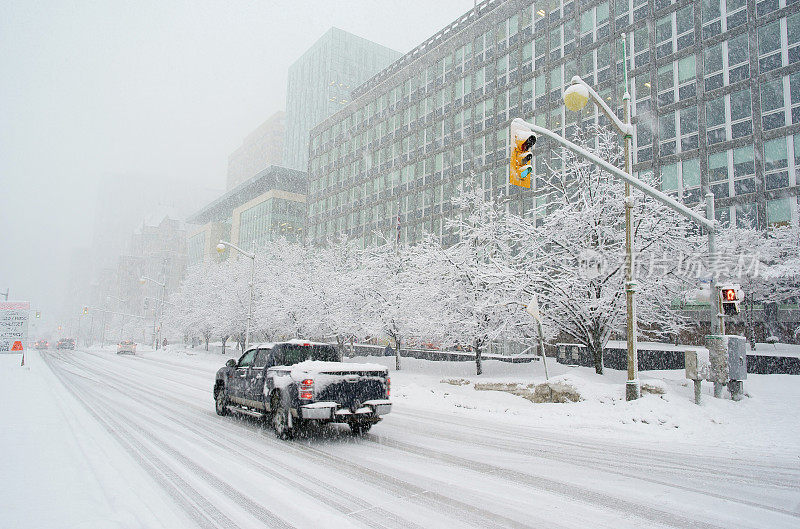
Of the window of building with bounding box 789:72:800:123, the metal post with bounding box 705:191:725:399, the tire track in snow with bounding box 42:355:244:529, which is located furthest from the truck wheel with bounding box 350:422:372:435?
the window of building with bounding box 789:72:800:123

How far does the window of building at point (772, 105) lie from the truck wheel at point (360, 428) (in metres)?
32.7

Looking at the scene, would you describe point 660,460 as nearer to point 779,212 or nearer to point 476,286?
point 476,286

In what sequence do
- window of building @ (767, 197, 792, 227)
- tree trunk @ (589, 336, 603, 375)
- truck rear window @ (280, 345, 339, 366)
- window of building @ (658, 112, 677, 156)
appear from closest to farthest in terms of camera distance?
truck rear window @ (280, 345, 339, 366) < tree trunk @ (589, 336, 603, 375) < window of building @ (767, 197, 792, 227) < window of building @ (658, 112, 677, 156)

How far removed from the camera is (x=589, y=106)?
123 feet

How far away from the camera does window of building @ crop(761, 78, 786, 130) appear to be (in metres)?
29.9

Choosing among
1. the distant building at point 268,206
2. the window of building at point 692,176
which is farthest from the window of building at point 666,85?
the distant building at point 268,206

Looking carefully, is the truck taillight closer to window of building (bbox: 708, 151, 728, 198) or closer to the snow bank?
the snow bank

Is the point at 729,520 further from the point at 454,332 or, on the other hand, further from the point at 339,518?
the point at 454,332

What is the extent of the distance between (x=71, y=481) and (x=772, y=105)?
124ft

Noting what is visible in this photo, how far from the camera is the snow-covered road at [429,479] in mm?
4859

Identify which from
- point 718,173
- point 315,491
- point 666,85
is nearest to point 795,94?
point 718,173

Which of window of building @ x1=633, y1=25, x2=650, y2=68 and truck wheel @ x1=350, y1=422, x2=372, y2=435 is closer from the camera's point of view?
truck wheel @ x1=350, y1=422, x2=372, y2=435

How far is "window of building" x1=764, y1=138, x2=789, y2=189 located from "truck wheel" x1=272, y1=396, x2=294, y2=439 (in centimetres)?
3267

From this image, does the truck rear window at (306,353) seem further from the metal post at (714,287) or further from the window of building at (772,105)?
the window of building at (772,105)
